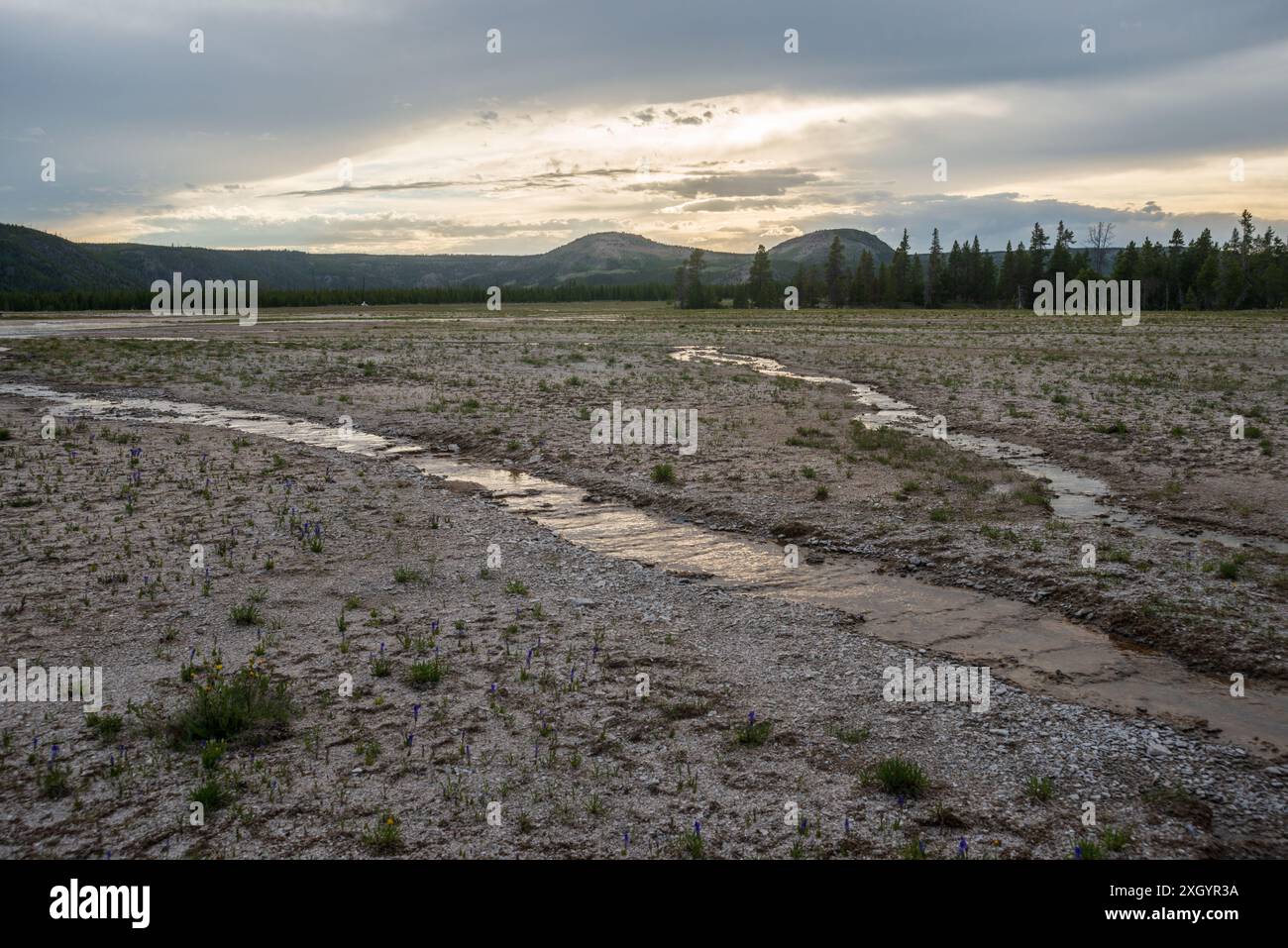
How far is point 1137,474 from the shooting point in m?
19.0

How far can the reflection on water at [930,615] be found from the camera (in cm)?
859

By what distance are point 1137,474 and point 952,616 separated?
10934 mm

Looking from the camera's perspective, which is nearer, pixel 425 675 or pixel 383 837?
pixel 383 837

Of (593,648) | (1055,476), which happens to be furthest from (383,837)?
(1055,476)

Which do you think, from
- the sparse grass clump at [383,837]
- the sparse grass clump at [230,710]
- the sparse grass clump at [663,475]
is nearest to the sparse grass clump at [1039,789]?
the sparse grass clump at [383,837]

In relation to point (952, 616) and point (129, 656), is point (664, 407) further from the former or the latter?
point (129, 656)

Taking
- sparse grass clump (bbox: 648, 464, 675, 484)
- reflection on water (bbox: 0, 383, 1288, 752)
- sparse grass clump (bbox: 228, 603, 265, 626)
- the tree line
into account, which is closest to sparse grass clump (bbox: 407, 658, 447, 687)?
sparse grass clump (bbox: 228, 603, 265, 626)

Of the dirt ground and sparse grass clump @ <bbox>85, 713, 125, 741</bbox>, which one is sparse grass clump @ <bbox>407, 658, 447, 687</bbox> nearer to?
the dirt ground

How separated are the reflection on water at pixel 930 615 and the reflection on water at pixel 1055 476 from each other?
207 inches

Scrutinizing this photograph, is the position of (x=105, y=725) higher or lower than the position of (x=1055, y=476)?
lower

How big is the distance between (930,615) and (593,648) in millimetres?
4693

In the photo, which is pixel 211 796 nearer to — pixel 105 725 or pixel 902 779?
pixel 105 725

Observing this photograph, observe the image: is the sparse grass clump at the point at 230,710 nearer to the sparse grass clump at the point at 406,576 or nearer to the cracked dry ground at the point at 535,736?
the cracked dry ground at the point at 535,736

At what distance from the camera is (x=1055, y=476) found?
19344 mm
